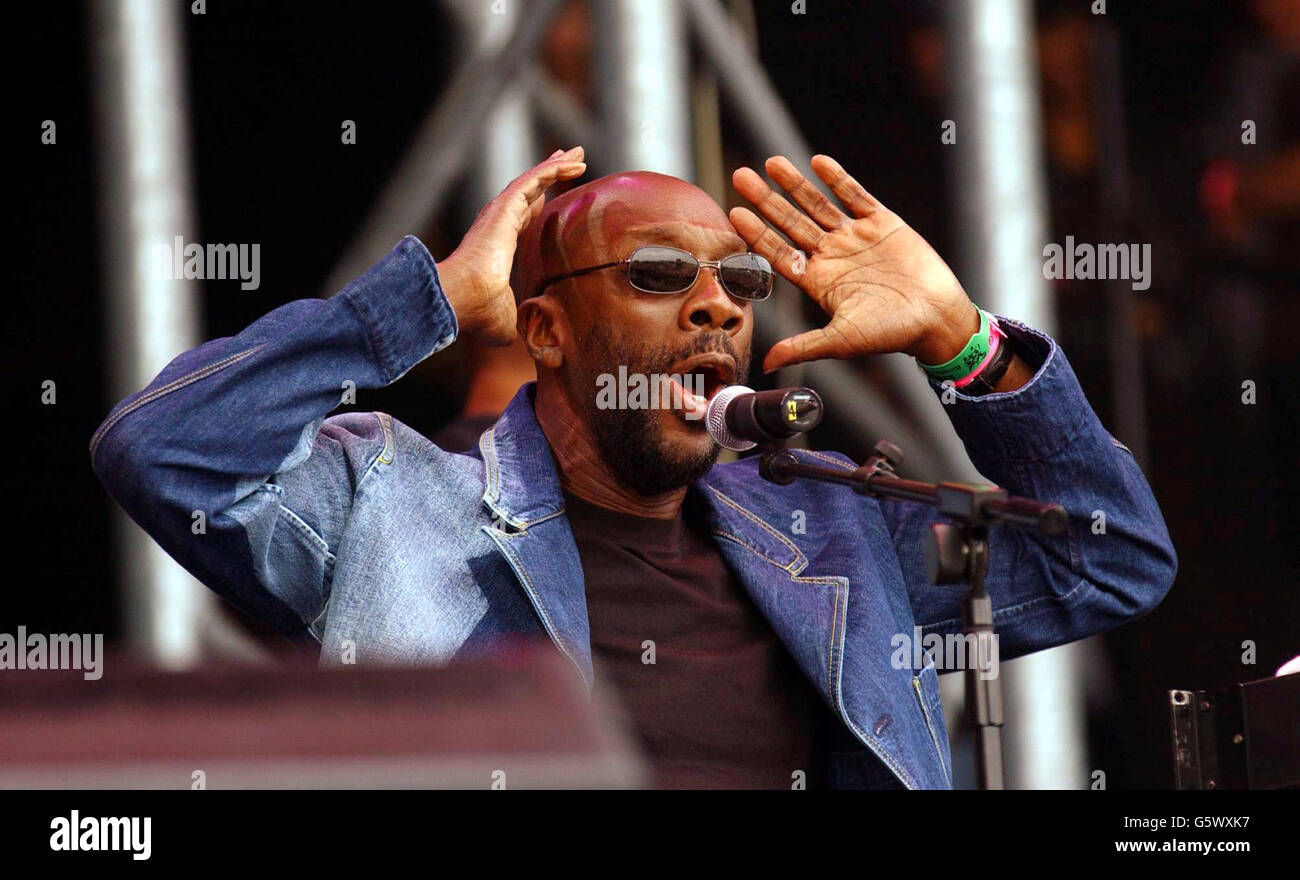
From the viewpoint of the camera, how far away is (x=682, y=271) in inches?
87.1

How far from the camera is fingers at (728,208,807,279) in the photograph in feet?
Answer: 7.18

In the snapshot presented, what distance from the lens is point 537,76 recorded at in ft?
10.2

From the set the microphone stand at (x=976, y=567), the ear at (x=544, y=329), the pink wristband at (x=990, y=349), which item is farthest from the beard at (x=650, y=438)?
the microphone stand at (x=976, y=567)

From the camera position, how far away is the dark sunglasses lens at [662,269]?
2.21 metres

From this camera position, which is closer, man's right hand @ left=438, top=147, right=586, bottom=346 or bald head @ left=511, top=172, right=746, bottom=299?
man's right hand @ left=438, top=147, right=586, bottom=346

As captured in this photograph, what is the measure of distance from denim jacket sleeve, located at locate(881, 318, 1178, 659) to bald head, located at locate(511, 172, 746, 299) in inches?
16.3

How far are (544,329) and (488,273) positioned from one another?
33 cm

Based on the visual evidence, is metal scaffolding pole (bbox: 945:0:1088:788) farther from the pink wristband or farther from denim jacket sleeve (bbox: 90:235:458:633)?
denim jacket sleeve (bbox: 90:235:458:633)

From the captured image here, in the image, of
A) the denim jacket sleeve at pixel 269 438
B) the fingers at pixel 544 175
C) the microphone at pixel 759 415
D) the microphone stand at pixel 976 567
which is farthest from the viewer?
the fingers at pixel 544 175

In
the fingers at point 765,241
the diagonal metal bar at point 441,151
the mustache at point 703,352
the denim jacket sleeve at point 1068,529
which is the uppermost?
the diagonal metal bar at point 441,151

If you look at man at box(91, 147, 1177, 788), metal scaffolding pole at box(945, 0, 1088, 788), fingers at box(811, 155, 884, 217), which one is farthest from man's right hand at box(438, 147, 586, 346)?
metal scaffolding pole at box(945, 0, 1088, 788)

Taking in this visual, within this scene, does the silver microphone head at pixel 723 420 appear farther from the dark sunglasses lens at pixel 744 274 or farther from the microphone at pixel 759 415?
the dark sunglasses lens at pixel 744 274

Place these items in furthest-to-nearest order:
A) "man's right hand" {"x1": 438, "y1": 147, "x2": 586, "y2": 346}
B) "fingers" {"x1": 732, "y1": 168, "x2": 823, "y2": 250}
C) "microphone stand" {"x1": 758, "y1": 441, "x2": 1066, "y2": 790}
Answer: "fingers" {"x1": 732, "y1": 168, "x2": 823, "y2": 250} < "man's right hand" {"x1": 438, "y1": 147, "x2": 586, "y2": 346} < "microphone stand" {"x1": 758, "y1": 441, "x2": 1066, "y2": 790}

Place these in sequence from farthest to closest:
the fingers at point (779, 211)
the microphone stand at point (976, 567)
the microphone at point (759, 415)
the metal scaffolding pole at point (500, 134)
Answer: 1. the metal scaffolding pole at point (500, 134)
2. the fingers at point (779, 211)
3. the microphone at point (759, 415)
4. the microphone stand at point (976, 567)
